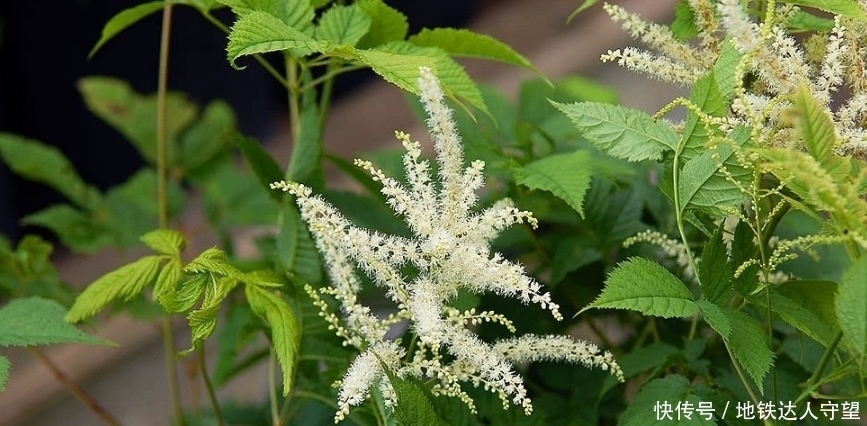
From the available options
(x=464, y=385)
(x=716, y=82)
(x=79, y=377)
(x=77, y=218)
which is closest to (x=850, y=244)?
(x=716, y=82)

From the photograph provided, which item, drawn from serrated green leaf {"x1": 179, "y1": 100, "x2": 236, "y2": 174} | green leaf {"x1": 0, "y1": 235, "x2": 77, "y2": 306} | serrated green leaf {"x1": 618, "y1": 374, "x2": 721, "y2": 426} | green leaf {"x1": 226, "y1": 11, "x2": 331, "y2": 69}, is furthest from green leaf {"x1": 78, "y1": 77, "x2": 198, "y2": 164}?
serrated green leaf {"x1": 618, "y1": 374, "x2": 721, "y2": 426}

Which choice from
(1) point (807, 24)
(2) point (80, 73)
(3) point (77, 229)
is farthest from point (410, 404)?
(2) point (80, 73)

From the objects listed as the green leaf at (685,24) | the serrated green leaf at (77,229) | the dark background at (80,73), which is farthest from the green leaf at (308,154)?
the dark background at (80,73)

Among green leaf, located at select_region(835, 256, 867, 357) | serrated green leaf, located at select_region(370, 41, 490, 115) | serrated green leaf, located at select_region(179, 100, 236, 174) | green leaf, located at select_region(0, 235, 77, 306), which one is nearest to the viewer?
green leaf, located at select_region(835, 256, 867, 357)

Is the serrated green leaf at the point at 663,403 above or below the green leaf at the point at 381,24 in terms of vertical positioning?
below

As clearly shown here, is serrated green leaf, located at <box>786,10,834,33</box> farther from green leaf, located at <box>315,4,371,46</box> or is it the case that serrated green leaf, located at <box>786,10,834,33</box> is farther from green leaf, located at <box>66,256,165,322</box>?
green leaf, located at <box>66,256,165,322</box>

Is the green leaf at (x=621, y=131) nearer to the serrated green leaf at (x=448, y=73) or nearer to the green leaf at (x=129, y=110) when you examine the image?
the serrated green leaf at (x=448, y=73)

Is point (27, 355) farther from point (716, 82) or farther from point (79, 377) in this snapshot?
point (716, 82)

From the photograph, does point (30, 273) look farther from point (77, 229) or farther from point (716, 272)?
point (716, 272)
